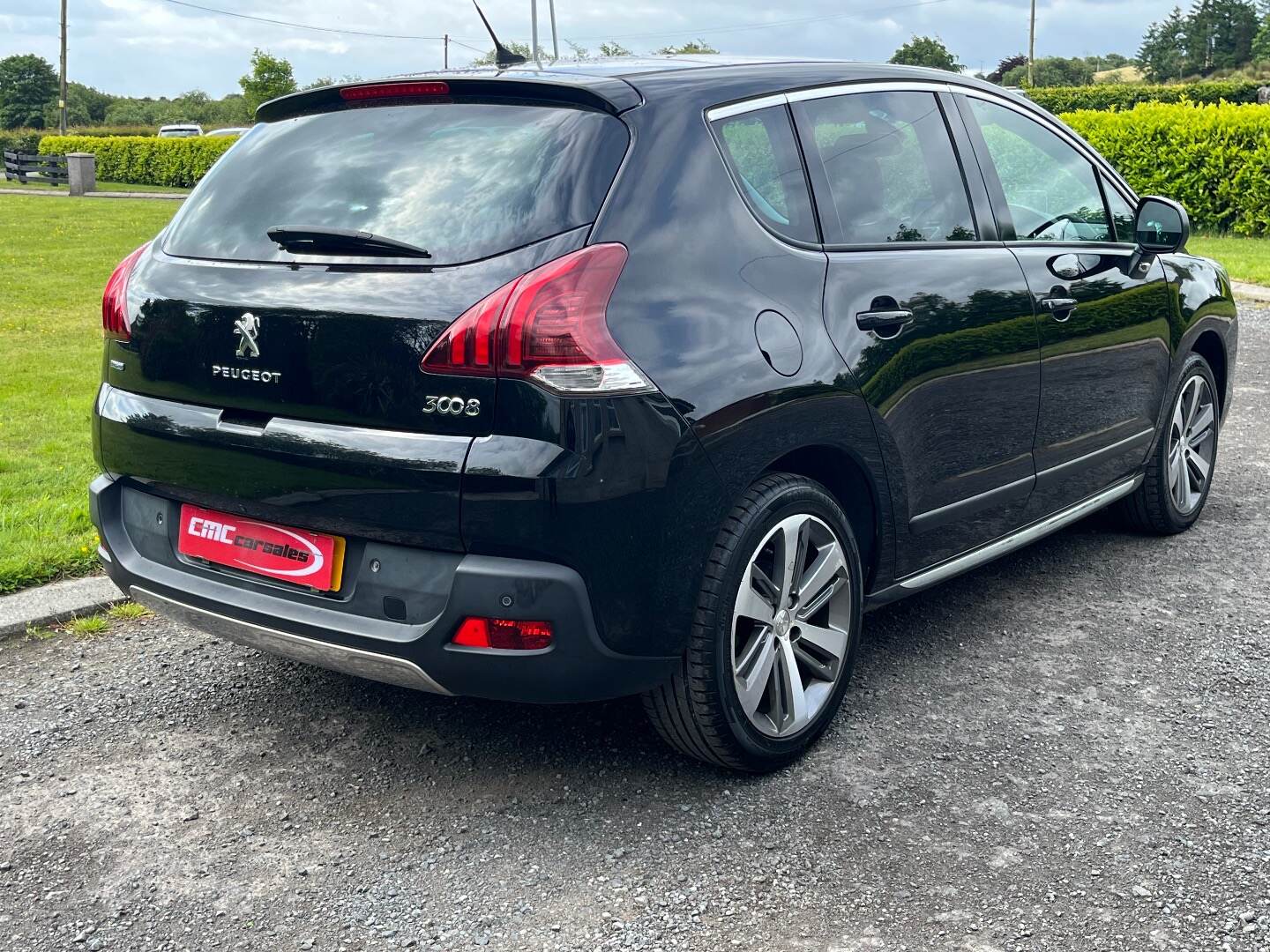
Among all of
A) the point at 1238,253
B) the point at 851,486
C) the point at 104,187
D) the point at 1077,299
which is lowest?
the point at 851,486

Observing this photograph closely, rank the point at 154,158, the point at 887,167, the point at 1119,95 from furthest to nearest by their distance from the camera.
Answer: the point at 1119,95 → the point at 154,158 → the point at 887,167

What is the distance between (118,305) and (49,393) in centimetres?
521

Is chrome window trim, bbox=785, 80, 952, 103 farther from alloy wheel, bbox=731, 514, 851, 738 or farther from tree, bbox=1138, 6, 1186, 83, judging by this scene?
tree, bbox=1138, 6, 1186, 83

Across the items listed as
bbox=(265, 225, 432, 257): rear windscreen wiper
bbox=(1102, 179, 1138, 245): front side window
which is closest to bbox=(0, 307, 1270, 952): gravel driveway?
bbox=(265, 225, 432, 257): rear windscreen wiper

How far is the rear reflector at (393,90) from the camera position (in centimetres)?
331

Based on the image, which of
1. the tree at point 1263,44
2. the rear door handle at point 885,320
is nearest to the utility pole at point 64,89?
the rear door handle at point 885,320

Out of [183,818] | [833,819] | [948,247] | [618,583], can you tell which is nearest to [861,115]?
[948,247]

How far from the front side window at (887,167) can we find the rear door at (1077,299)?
0.69ft

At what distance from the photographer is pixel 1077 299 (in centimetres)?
445

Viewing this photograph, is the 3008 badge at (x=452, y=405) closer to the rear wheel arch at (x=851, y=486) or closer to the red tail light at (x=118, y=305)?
the rear wheel arch at (x=851, y=486)

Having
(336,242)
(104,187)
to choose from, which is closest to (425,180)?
(336,242)

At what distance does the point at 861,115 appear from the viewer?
3857mm

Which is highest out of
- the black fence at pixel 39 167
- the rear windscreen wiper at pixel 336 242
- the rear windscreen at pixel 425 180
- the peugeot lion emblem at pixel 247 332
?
the black fence at pixel 39 167

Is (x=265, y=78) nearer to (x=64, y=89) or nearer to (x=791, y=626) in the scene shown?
(x=64, y=89)
